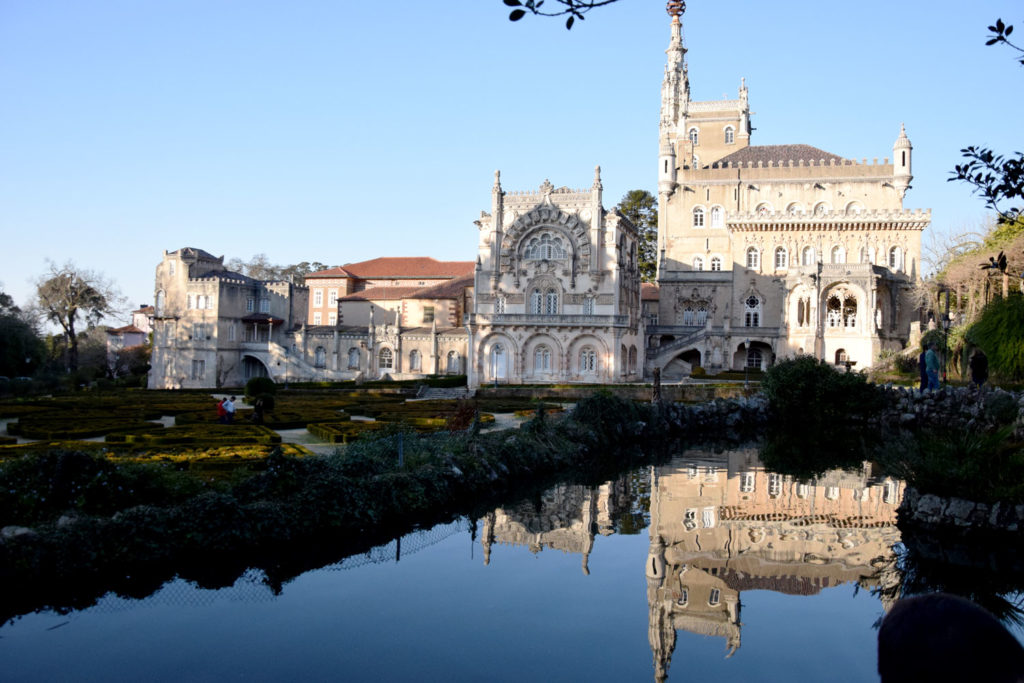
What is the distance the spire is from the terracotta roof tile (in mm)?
11323

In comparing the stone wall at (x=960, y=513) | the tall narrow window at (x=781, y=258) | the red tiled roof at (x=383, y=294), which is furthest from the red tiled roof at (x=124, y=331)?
the stone wall at (x=960, y=513)

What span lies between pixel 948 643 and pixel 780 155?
64830 millimetres

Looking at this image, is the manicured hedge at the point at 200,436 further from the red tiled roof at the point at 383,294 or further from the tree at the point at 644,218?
the tree at the point at 644,218

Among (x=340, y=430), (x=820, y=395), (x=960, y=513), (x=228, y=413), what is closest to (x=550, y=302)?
(x=820, y=395)

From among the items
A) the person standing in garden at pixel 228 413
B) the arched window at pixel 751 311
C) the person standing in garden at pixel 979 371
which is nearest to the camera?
the person standing in garden at pixel 228 413

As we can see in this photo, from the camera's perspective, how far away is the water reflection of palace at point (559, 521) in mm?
13078

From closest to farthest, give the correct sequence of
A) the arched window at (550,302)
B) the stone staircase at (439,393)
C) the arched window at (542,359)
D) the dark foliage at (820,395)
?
the dark foliage at (820,395), the stone staircase at (439,393), the arched window at (542,359), the arched window at (550,302)

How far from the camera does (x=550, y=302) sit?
5372 centimetres

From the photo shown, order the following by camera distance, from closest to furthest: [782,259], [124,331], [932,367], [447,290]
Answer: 1. [932,367]
2. [782,259]
3. [447,290]
4. [124,331]

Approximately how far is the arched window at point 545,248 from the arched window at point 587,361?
6400mm

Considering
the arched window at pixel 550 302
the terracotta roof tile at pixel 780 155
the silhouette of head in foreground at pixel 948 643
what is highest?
the terracotta roof tile at pixel 780 155

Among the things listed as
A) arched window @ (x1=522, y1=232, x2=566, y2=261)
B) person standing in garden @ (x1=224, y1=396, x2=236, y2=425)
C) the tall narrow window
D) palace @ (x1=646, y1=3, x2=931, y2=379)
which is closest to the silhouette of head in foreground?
person standing in garden @ (x1=224, y1=396, x2=236, y2=425)

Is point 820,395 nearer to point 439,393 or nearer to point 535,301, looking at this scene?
point 439,393

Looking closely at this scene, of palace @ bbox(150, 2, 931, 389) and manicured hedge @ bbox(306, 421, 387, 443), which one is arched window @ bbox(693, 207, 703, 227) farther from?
manicured hedge @ bbox(306, 421, 387, 443)
